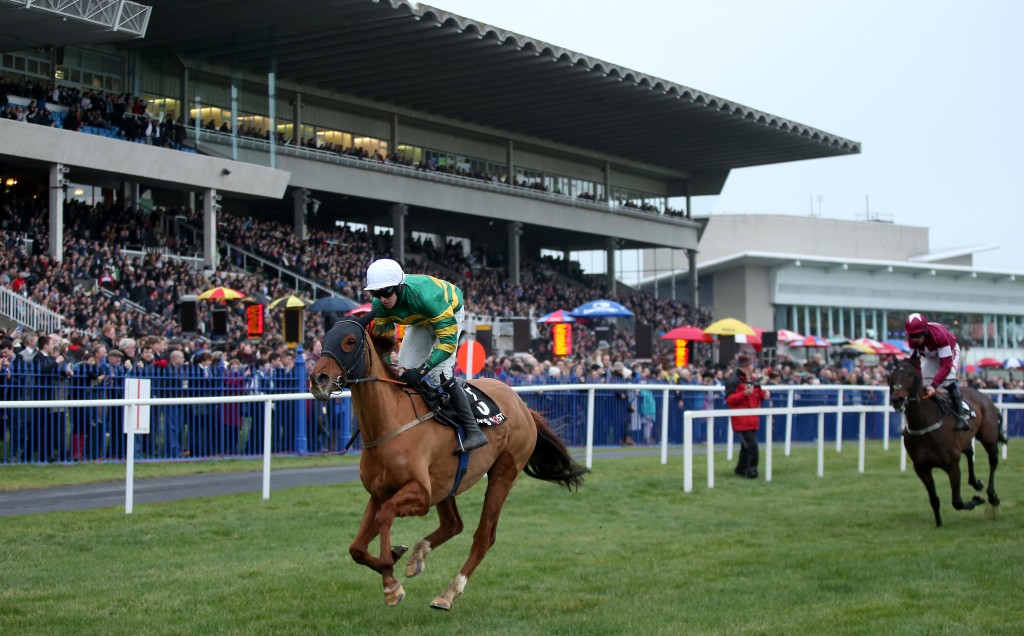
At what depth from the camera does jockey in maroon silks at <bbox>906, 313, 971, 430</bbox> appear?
463 inches

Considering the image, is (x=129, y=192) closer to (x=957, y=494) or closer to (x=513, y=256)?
(x=513, y=256)

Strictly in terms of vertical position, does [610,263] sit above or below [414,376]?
above

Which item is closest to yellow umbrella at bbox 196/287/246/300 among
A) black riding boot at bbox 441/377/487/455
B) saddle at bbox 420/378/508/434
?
saddle at bbox 420/378/508/434

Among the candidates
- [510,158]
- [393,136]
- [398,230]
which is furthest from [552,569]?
[510,158]

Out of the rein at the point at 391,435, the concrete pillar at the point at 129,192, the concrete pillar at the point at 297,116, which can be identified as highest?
the concrete pillar at the point at 297,116

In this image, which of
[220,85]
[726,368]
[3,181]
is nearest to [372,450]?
[726,368]

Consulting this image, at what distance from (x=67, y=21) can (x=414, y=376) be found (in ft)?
71.5

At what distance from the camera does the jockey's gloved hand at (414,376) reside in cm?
704

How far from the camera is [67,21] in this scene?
1008 inches

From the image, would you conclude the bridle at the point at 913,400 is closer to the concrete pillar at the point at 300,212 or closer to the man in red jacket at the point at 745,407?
the man in red jacket at the point at 745,407

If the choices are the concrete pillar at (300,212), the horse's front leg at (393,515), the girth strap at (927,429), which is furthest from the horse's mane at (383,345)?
the concrete pillar at (300,212)

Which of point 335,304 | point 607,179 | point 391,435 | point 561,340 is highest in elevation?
point 607,179

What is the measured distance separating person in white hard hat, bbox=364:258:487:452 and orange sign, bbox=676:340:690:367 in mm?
20343

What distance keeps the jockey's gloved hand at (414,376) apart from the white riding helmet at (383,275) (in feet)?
1.88
